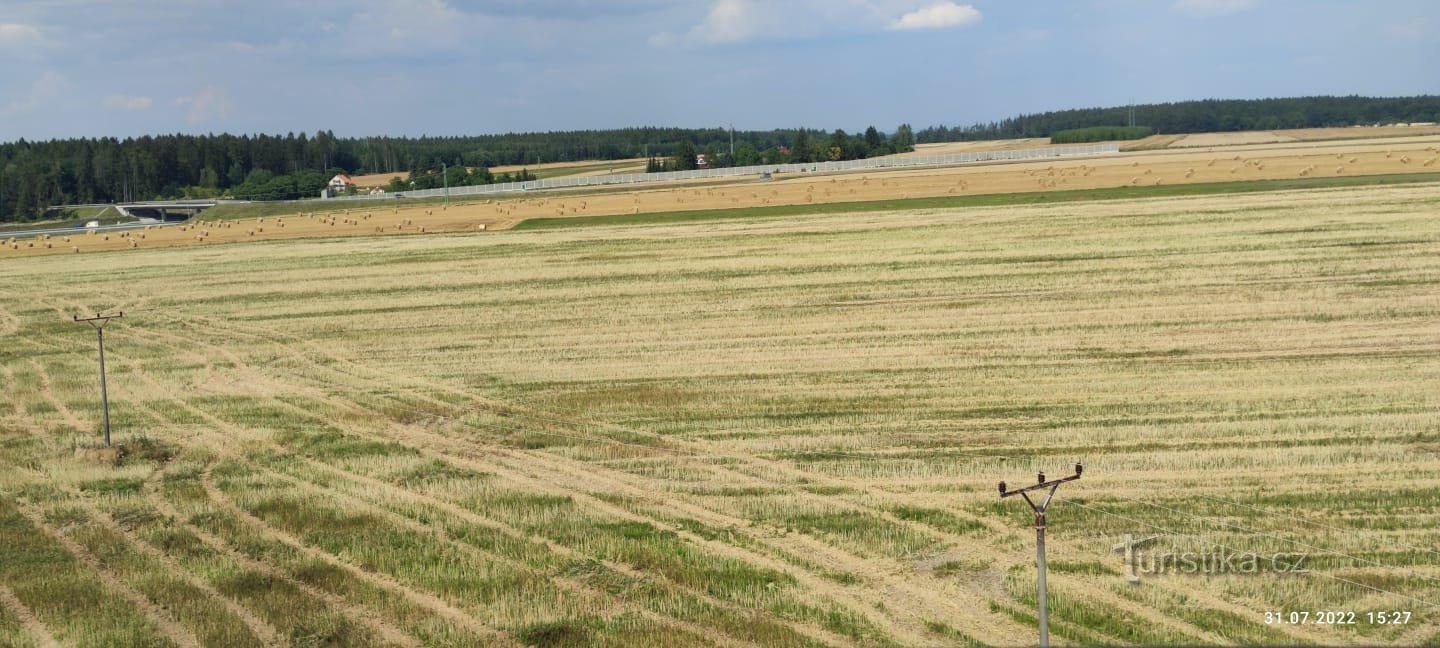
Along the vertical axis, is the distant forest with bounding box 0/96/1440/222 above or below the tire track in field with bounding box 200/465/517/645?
above

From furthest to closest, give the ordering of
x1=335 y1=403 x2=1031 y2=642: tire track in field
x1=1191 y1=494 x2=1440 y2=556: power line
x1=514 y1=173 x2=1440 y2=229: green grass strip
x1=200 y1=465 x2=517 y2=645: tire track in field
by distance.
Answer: x1=514 y1=173 x2=1440 y2=229: green grass strip < x1=1191 y1=494 x2=1440 y2=556: power line < x1=335 y1=403 x2=1031 y2=642: tire track in field < x1=200 y1=465 x2=517 y2=645: tire track in field

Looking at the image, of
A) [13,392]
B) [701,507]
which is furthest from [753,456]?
[13,392]

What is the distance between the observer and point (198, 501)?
1903 centimetres

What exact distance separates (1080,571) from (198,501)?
13281mm

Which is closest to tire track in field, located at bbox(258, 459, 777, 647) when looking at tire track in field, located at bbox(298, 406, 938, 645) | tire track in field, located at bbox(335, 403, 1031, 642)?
tire track in field, located at bbox(298, 406, 938, 645)

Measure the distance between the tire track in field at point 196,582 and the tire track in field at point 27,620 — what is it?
5.60ft

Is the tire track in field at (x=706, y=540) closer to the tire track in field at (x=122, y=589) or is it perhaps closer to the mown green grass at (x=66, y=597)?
the tire track in field at (x=122, y=589)

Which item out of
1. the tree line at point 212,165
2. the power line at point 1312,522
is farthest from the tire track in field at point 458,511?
the tree line at point 212,165

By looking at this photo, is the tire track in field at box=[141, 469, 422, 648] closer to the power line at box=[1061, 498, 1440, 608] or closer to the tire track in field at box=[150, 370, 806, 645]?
the tire track in field at box=[150, 370, 806, 645]

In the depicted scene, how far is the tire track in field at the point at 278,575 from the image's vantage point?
44.2ft

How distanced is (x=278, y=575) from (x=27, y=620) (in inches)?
110

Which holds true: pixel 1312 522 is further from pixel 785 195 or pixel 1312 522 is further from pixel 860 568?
pixel 785 195

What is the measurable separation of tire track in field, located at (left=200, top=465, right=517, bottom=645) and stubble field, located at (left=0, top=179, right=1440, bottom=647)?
6 cm

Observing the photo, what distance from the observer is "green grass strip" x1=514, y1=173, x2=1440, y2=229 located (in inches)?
2461
